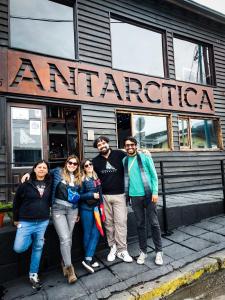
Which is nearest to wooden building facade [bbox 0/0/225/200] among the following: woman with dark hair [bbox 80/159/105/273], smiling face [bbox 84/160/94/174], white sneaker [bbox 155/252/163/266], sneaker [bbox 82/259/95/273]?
smiling face [bbox 84/160/94/174]

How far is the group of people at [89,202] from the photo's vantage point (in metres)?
3.19

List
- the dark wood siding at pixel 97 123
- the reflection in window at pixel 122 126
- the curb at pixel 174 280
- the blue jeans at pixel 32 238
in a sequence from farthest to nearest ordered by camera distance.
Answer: the reflection in window at pixel 122 126
the dark wood siding at pixel 97 123
the blue jeans at pixel 32 238
the curb at pixel 174 280

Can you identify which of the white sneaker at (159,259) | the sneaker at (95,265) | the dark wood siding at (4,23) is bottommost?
the sneaker at (95,265)

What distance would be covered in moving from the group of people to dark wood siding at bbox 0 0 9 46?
3871mm

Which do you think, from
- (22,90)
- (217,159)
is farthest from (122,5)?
(217,159)

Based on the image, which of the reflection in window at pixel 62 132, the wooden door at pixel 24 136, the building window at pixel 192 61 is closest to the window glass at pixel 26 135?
the wooden door at pixel 24 136

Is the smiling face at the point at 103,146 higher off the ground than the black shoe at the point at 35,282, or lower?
higher

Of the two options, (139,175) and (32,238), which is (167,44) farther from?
(32,238)

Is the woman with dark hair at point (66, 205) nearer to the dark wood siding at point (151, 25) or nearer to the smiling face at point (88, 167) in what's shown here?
the smiling face at point (88, 167)

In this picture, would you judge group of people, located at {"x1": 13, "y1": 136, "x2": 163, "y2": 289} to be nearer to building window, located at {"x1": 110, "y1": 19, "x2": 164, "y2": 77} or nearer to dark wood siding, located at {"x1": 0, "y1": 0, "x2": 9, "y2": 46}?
dark wood siding, located at {"x1": 0, "y1": 0, "x2": 9, "y2": 46}

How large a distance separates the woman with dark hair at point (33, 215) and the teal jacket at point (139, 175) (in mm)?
1225

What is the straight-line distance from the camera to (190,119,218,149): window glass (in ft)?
28.6

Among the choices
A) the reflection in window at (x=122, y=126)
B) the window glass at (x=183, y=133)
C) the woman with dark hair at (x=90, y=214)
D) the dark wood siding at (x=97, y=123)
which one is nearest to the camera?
the woman with dark hair at (x=90, y=214)

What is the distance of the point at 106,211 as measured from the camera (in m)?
3.77
